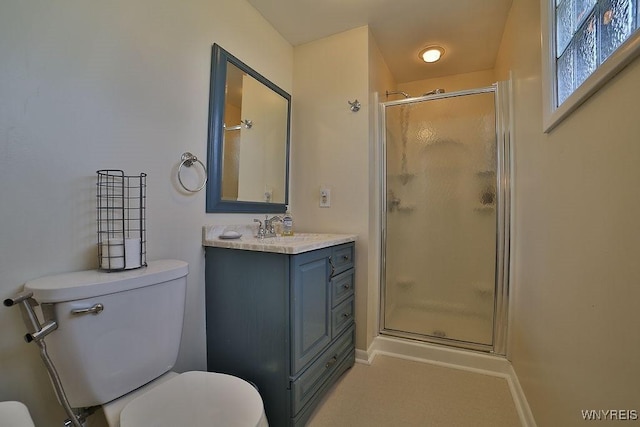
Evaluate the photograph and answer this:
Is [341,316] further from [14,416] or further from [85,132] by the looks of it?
[85,132]

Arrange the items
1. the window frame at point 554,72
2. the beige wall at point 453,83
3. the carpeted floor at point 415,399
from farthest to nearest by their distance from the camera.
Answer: the beige wall at point 453,83 → the carpeted floor at point 415,399 → the window frame at point 554,72

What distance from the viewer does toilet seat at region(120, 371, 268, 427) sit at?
719mm

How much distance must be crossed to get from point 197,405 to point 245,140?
53.8 inches

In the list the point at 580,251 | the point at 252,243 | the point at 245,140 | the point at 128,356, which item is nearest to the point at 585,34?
the point at 580,251

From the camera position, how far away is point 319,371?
1.34m

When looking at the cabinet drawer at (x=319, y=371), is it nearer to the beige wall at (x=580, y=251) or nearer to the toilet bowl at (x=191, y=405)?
the toilet bowl at (x=191, y=405)

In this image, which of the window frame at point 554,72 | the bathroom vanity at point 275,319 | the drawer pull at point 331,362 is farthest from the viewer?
the drawer pull at point 331,362

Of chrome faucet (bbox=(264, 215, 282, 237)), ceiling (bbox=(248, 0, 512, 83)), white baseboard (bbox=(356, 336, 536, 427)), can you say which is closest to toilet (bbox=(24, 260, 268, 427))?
chrome faucet (bbox=(264, 215, 282, 237))

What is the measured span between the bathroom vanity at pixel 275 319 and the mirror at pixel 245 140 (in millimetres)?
316

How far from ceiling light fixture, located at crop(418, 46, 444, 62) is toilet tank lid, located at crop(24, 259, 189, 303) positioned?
7.98ft

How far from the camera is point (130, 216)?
3.54 ft

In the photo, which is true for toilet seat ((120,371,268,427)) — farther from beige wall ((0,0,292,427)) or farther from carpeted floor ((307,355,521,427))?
carpeted floor ((307,355,521,427))

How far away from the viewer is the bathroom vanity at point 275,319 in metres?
1.15

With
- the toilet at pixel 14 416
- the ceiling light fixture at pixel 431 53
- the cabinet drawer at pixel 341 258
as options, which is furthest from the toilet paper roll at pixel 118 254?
the ceiling light fixture at pixel 431 53
